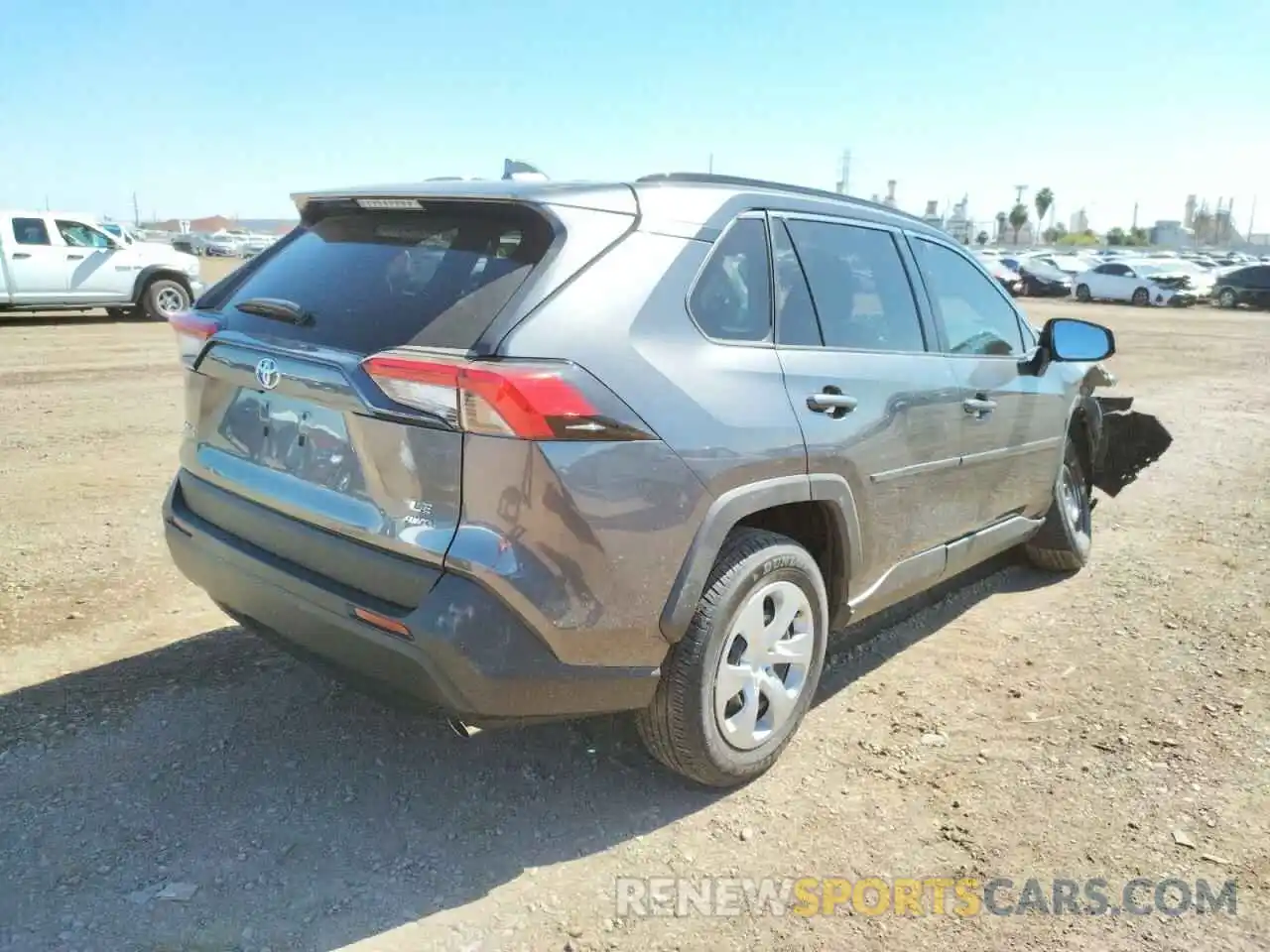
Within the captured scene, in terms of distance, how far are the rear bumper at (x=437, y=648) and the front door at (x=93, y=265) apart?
15.3 meters

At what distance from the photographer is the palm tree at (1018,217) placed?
364 ft

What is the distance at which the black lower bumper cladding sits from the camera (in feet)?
19.4

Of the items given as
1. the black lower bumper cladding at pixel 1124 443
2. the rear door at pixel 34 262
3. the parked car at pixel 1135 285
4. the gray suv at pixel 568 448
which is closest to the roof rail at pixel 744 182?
the gray suv at pixel 568 448

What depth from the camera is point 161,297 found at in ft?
55.8

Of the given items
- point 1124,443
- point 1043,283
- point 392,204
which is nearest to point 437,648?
point 392,204

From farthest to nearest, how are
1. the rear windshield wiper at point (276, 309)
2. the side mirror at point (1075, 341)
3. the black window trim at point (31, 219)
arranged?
the black window trim at point (31, 219), the side mirror at point (1075, 341), the rear windshield wiper at point (276, 309)

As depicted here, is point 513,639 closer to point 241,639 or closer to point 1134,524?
point 241,639

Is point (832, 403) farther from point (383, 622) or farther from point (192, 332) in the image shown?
point (192, 332)

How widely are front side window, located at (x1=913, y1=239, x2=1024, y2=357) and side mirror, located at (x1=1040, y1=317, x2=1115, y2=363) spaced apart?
14 centimetres

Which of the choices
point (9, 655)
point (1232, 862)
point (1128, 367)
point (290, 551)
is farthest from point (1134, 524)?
point (1128, 367)

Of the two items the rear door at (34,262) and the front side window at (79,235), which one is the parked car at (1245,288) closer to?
the front side window at (79,235)

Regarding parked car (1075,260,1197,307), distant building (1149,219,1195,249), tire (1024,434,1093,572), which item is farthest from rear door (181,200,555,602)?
distant building (1149,219,1195,249)

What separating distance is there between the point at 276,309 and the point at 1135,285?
3646 cm

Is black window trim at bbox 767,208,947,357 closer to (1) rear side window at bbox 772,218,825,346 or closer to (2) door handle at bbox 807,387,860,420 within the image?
(1) rear side window at bbox 772,218,825,346
